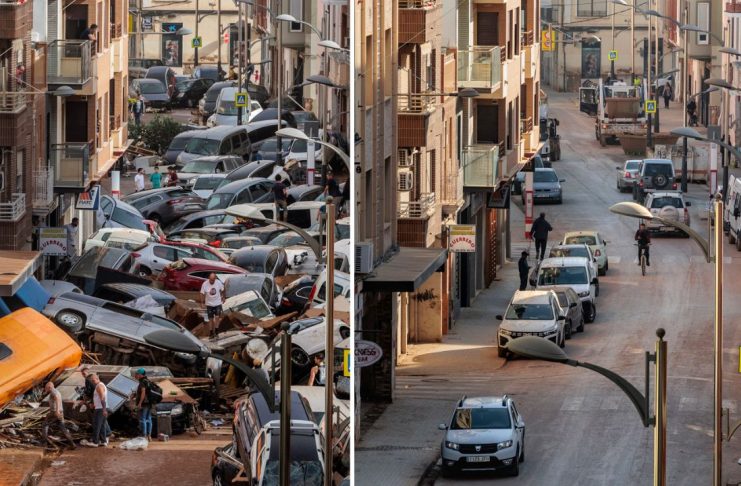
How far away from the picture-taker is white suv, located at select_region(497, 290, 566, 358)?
2067 centimetres

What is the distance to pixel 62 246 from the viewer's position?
45.8 meters

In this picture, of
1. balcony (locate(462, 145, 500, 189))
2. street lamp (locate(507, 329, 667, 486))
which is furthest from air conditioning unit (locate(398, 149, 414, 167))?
street lamp (locate(507, 329, 667, 486))

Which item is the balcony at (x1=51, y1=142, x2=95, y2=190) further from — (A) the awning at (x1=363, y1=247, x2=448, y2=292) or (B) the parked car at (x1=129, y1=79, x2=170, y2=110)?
(B) the parked car at (x1=129, y1=79, x2=170, y2=110)

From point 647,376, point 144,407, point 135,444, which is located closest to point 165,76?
point 144,407

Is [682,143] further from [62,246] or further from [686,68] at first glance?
[62,246]

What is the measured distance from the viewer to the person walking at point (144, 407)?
34.9m

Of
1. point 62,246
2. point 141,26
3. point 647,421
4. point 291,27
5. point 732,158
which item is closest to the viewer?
point 647,421

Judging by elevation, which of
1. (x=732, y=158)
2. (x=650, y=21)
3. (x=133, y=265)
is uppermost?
(x=650, y=21)

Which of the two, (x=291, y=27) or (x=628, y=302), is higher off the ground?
(x=291, y=27)

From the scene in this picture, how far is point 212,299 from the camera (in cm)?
4234

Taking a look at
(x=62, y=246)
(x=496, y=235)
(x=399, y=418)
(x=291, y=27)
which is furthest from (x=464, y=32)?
(x=62, y=246)

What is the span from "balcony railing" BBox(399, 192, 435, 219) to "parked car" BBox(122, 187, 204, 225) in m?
38.3

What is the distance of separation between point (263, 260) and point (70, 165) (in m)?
4.96

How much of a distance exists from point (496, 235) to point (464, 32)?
7.29 ft
